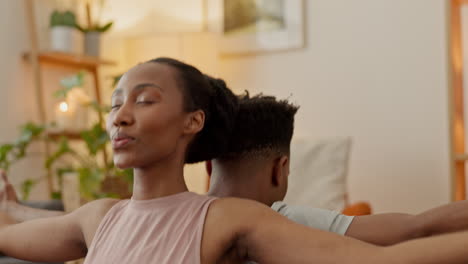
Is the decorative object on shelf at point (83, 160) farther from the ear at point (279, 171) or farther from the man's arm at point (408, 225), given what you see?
the man's arm at point (408, 225)

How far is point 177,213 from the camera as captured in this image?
0.85m

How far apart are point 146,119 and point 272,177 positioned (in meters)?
0.30

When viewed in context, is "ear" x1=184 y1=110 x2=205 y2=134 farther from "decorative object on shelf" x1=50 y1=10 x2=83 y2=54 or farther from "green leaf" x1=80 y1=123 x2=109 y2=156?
"decorative object on shelf" x1=50 y1=10 x2=83 y2=54

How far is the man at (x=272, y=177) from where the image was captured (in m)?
0.88

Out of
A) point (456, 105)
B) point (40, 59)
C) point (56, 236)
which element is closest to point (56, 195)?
point (40, 59)

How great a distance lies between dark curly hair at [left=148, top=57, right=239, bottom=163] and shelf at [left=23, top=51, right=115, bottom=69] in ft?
9.63

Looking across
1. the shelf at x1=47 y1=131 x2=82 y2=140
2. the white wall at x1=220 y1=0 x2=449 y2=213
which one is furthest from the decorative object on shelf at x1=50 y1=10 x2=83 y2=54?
the white wall at x1=220 y1=0 x2=449 y2=213

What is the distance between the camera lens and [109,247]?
86 cm

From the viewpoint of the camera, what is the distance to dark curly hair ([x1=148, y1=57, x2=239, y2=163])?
0.92 meters

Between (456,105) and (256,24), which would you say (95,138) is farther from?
(456,105)

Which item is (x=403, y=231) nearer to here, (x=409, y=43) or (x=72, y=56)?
(x=409, y=43)

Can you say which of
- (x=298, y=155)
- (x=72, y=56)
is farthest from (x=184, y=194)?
(x=72, y=56)

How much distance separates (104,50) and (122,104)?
352 cm

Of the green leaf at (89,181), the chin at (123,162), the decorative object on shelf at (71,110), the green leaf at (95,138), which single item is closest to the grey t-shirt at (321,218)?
the chin at (123,162)
